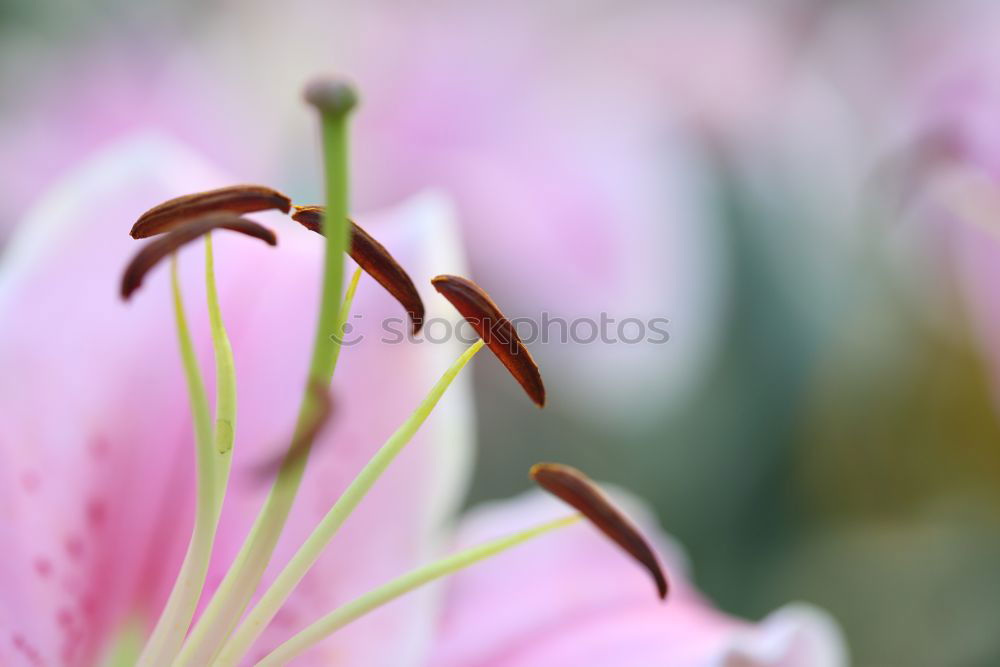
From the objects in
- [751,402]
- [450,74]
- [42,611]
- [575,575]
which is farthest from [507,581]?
[450,74]

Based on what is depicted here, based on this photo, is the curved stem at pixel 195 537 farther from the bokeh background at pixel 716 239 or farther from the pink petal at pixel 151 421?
the bokeh background at pixel 716 239

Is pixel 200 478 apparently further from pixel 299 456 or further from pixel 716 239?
pixel 716 239

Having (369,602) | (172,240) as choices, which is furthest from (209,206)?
(369,602)

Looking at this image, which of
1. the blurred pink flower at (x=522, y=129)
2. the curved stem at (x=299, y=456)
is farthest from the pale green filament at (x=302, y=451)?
the blurred pink flower at (x=522, y=129)

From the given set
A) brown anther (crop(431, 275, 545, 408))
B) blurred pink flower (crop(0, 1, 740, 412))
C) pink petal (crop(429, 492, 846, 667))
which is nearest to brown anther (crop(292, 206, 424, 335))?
brown anther (crop(431, 275, 545, 408))

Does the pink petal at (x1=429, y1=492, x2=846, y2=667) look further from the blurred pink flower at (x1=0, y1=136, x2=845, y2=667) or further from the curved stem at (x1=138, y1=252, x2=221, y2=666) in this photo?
the curved stem at (x1=138, y1=252, x2=221, y2=666)

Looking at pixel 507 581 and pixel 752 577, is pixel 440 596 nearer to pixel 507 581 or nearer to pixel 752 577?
pixel 507 581
